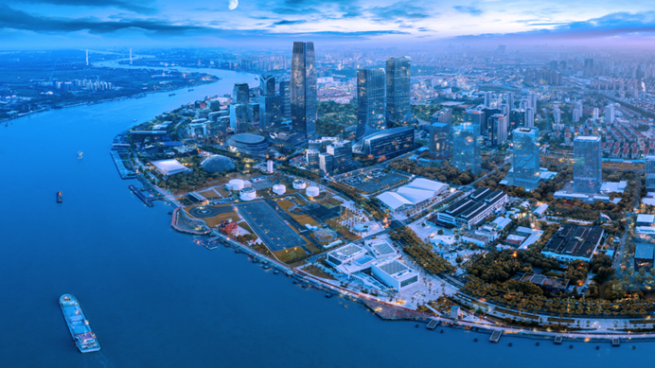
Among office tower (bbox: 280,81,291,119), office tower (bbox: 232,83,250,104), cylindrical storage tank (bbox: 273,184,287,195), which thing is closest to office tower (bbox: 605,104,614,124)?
office tower (bbox: 280,81,291,119)

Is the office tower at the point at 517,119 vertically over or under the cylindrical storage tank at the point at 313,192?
over

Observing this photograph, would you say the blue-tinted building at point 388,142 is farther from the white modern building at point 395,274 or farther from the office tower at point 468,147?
the white modern building at point 395,274

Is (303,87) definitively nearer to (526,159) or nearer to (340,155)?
(340,155)

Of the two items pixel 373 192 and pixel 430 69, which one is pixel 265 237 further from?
pixel 430 69

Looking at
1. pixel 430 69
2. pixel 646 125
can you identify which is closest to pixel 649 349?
Answer: pixel 646 125

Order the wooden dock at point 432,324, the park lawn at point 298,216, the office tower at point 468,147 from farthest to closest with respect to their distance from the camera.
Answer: the office tower at point 468,147
the park lawn at point 298,216
the wooden dock at point 432,324

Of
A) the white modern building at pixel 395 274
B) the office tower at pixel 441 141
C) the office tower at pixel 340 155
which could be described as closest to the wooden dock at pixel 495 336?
the white modern building at pixel 395 274
